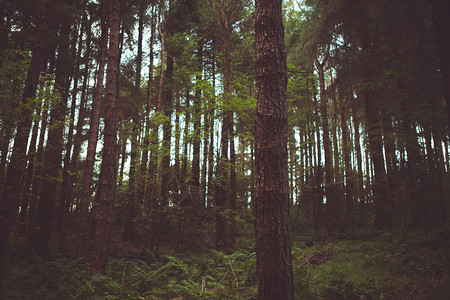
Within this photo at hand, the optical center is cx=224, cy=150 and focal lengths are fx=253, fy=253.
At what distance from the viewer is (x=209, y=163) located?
11719 millimetres

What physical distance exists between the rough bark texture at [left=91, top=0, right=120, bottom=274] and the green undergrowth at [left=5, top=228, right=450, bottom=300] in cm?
61

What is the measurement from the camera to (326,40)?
42.9 feet

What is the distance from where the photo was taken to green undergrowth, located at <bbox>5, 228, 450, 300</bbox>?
4719 millimetres

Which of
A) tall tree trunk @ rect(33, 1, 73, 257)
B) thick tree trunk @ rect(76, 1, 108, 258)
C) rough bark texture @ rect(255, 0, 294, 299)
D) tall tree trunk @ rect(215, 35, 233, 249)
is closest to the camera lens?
rough bark texture @ rect(255, 0, 294, 299)

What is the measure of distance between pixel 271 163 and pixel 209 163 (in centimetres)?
862

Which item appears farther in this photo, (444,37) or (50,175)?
(50,175)

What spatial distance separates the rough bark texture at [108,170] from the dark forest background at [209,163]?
0.03 meters

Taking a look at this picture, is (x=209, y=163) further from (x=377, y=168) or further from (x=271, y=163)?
(x=271, y=163)

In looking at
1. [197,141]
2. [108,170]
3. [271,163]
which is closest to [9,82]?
[108,170]

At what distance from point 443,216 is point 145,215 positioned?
458 inches

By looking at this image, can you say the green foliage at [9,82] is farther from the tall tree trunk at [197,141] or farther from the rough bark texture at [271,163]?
the rough bark texture at [271,163]

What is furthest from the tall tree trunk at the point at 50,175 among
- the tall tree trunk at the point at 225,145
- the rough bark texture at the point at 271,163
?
the rough bark texture at the point at 271,163

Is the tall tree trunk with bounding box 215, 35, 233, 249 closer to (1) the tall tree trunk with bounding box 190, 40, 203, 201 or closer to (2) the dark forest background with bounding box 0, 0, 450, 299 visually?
(2) the dark forest background with bounding box 0, 0, 450, 299

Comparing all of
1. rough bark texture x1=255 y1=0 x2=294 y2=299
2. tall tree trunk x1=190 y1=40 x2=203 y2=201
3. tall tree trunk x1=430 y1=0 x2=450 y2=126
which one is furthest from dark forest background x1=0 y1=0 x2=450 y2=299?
rough bark texture x1=255 y1=0 x2=294 y2=299
